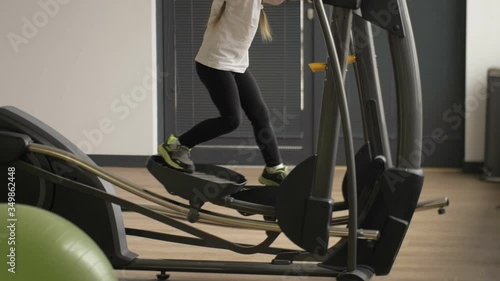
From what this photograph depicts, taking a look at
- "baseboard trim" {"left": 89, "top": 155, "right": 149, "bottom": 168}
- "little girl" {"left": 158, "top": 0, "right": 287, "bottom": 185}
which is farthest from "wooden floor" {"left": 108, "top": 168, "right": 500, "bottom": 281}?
"baseboard trim" {"left": 89, "top": 155, "right": 149, "bottom": 168}

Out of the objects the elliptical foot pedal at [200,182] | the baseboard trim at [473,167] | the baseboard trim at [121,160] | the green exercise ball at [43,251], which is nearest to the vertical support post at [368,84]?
the elliptical foot pedal at [200,182]

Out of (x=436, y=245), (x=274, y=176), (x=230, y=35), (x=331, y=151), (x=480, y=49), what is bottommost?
(x=436, y=245)

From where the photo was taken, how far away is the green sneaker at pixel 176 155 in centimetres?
339

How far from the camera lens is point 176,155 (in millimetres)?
3418

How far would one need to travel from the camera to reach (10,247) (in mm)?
2123

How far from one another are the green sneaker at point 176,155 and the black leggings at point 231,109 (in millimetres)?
37

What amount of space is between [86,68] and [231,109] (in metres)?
3.10

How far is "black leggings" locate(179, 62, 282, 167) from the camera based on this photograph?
3412 mm

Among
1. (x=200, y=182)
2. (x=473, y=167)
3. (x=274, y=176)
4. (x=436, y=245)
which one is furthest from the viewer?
(x=473, y=167)

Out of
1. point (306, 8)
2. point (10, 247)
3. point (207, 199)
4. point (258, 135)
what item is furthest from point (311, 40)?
point (10, 247)

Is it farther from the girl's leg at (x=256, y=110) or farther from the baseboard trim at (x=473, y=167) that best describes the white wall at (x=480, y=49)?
the girl's leg at (x=256, y=110)

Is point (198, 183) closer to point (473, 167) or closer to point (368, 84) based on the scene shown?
point (368, 84)

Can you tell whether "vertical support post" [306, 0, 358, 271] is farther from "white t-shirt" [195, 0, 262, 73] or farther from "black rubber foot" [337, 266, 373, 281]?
"white t-shirt" [195, 0, 262, 73]

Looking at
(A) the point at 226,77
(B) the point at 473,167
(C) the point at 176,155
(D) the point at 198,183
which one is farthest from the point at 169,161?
(B) the point at 473,167
